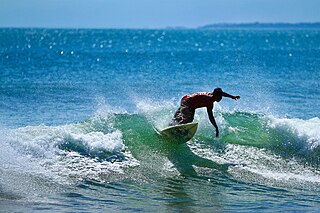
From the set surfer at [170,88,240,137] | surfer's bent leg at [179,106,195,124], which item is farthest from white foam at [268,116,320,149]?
surfer's bent leg at [179,106,195,124]

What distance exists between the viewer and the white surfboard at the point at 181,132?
48.7ft

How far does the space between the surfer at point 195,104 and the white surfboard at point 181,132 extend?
0.73 feet

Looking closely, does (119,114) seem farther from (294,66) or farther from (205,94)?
(294,66)

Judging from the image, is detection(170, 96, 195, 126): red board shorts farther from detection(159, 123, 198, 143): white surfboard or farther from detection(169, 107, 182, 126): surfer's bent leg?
detection(159, 123, 198, 143): white surfboard

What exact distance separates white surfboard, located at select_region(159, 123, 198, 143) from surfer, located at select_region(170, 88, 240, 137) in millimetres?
222

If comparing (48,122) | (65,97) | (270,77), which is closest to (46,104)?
(65,97)

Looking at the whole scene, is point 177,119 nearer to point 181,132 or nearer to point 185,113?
point 185,113

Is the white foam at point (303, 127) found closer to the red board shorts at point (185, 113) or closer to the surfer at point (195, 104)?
the surfer at point (195, 104)

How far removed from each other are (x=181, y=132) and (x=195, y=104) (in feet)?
2.54

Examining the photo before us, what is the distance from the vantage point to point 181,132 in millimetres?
14961

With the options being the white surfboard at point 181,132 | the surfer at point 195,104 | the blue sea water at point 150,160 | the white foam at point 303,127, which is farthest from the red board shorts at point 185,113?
the white foam at point 303,127

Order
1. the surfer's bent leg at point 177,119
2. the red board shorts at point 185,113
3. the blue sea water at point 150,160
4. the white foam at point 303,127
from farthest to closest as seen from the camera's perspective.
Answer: the white foam at point 303,127, the surfer's bent leg at point 177,119, the red board shorts at point 185,113, the blue sea water at point 150,160

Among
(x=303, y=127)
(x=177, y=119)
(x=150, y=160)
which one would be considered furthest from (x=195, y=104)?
(x=303, y=127)

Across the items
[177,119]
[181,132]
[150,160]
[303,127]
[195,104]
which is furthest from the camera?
[303,127]
